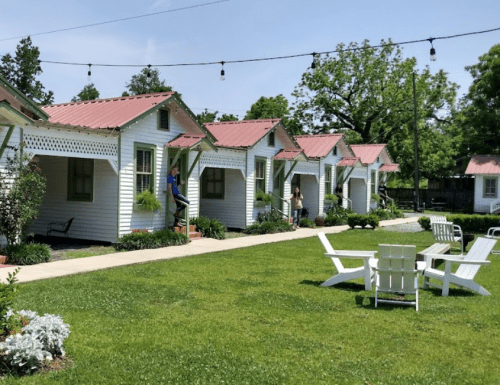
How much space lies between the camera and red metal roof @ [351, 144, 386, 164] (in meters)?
31.4

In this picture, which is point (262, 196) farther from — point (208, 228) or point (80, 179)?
point (80, 179)

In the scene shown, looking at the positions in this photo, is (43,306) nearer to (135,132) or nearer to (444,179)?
(135,132)

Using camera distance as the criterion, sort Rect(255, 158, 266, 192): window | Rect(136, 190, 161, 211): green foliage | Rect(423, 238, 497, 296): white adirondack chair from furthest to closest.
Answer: Rect(255, 158, 266, 192): window, Rect(136, 190, 161, 211): green foliage, Rect(423, 238, 497, 296): white adirondack chair

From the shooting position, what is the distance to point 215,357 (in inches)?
222

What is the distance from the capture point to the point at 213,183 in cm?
2108

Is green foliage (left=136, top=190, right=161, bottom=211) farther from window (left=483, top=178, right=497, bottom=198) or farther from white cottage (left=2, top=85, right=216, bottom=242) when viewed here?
window (left=483, top=178, right=497, bottom=198)

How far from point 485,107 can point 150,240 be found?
3139cm

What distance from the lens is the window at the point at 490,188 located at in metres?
34.1

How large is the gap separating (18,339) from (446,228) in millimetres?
13034

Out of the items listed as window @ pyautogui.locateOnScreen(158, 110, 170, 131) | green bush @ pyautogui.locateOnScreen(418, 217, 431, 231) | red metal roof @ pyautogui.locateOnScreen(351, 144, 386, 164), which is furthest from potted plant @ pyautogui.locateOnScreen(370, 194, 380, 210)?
window @ pyautogui.locateOnScreen(158, 110, 170, 131)

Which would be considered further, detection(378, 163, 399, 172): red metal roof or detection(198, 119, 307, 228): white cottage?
detection(378, 163, 399, 172): red metal roof

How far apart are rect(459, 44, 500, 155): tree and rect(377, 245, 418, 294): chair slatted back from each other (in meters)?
33.3

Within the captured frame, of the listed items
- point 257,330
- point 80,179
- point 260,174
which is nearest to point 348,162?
point 260,174

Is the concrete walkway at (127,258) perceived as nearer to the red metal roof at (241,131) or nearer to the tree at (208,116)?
the red metal roof at (241,131)
